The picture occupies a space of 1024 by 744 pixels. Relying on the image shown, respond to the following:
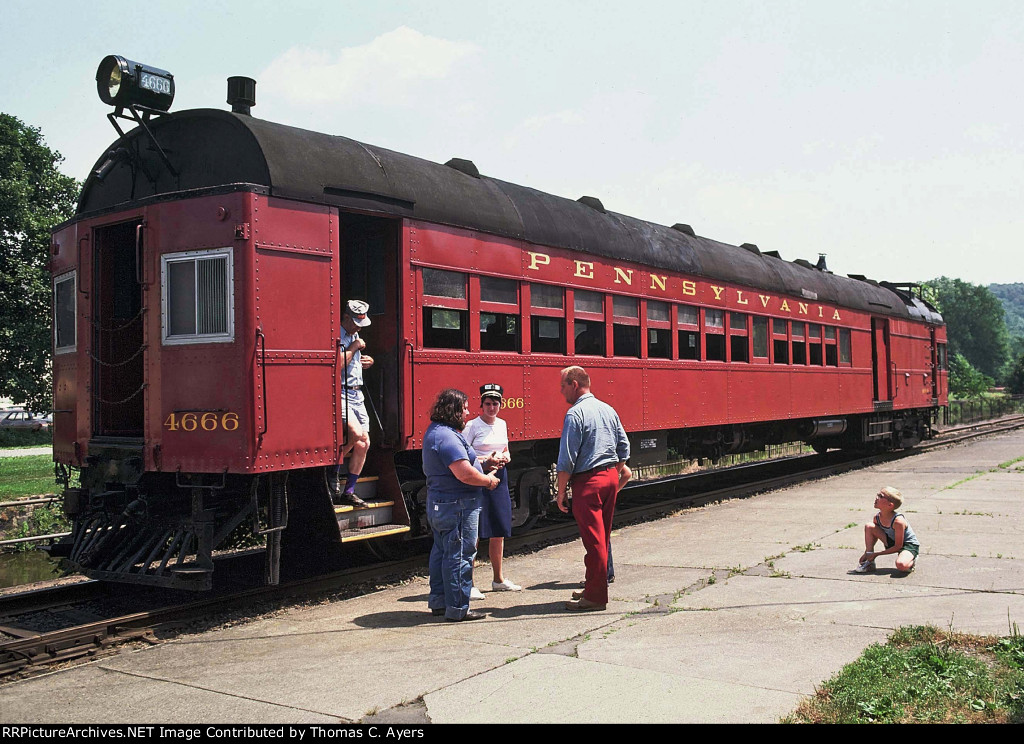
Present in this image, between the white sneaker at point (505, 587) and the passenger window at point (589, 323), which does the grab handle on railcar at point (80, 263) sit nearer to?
the white sneaker at point (505, 587)

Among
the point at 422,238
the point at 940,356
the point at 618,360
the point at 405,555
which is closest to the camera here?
the point at 422,238

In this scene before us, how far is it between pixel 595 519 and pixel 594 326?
172 inches

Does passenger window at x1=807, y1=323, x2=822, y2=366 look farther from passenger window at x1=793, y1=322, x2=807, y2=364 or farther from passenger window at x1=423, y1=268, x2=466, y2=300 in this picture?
passenger window at x1=423, y1=268, x2=466, y2=300

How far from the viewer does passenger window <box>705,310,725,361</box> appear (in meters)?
13.1

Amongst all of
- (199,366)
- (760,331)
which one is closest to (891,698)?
(199,366)

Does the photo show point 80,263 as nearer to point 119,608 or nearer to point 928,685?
point 119,608

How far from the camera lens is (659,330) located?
1197cm

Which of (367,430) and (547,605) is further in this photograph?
(367,430)

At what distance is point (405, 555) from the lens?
909cm

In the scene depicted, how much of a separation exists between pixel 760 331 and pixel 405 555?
7.87 meters

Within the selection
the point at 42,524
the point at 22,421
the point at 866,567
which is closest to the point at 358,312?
the point at 866,567

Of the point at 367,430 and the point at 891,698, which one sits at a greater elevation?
the point at 367,430

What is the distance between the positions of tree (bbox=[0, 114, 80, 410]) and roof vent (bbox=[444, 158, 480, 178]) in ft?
74.9

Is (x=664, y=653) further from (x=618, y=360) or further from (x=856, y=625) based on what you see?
(x=618, y=360)
